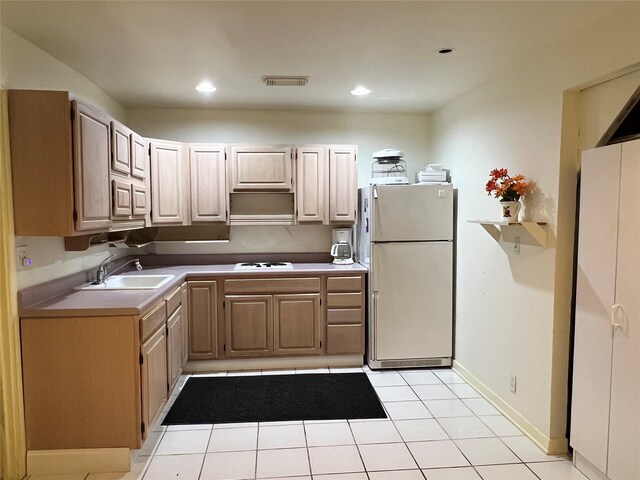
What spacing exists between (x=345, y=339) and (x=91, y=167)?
8.22 feet

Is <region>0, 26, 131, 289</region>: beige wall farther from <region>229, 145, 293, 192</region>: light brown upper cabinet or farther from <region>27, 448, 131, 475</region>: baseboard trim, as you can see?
<region>229, 145, 293, 192</region>: light brown upper cabinet

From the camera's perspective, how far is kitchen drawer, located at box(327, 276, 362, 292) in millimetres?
3824

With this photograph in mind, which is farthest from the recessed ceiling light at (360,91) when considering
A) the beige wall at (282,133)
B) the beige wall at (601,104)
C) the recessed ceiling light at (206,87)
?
the beige wall at (601,104)

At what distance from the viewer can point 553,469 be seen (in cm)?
235

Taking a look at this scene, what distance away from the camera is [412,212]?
12.2 ft

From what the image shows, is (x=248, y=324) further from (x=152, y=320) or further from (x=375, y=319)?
(x=152, y=320)

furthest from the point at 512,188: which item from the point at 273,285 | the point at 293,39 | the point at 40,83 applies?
the point at 40,83

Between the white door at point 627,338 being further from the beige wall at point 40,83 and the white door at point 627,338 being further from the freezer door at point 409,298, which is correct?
the beige wall at point 40,83

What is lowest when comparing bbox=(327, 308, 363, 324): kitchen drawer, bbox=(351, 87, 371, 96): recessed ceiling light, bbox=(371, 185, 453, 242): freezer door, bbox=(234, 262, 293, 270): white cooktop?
bbox=(327, 308, 363, 324): kitchen drawer

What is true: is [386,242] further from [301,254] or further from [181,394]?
[181,394]

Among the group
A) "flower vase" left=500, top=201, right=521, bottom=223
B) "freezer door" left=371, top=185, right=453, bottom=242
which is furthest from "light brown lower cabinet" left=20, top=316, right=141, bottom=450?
"flower vase" left=500, top=201, right=521, bottom=223

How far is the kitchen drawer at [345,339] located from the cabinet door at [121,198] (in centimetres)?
197

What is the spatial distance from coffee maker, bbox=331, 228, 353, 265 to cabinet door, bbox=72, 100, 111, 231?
7.11ft

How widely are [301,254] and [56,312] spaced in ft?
7.94
